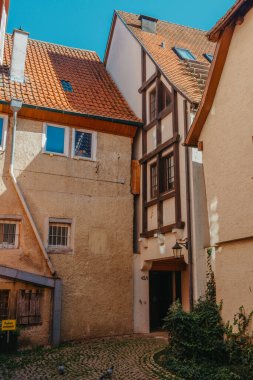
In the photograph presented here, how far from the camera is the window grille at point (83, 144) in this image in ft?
45.9

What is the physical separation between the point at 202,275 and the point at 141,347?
9.05ft

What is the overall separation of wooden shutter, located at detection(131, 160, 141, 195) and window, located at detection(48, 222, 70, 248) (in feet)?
9.09

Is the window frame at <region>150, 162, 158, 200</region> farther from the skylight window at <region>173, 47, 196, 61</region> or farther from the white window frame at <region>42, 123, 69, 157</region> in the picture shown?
the skylight window at <region>173, 47, 196, 61</region>

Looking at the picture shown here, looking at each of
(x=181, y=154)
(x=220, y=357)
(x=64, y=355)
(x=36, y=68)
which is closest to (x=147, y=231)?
(x=181, y=154)

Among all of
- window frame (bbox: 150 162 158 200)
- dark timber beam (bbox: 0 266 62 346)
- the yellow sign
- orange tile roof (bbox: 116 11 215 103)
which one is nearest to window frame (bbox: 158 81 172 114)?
orange tile roof (bbox: 116 11 215 103)

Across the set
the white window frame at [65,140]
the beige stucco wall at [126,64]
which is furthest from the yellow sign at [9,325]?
the beige stucco wall at [126,64]

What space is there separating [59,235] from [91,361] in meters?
4.63

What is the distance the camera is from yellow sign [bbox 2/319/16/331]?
10802 mm

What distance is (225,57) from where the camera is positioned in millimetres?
9102

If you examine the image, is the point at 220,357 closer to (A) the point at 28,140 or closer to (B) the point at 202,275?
(B) the point at 202,275

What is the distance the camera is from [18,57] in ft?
48.1

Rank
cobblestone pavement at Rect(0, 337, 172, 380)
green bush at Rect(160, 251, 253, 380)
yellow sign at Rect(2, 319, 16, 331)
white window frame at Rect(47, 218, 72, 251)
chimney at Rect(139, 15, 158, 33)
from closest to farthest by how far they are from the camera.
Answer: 1. green bush at Rect(160, 251, 253, 380)
2. cobblestone pavement at Rect(0, 337, 172, 380)
3. yellow sign at Rect(2, 319, 16, 331)
4. white window frame at Rect(47, 218, 72, 251)
5. chimney at Rect(139, 15, 158, 33)

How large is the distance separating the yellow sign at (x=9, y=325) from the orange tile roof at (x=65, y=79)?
6.81 metres

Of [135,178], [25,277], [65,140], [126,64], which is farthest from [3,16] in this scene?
[25,277]
